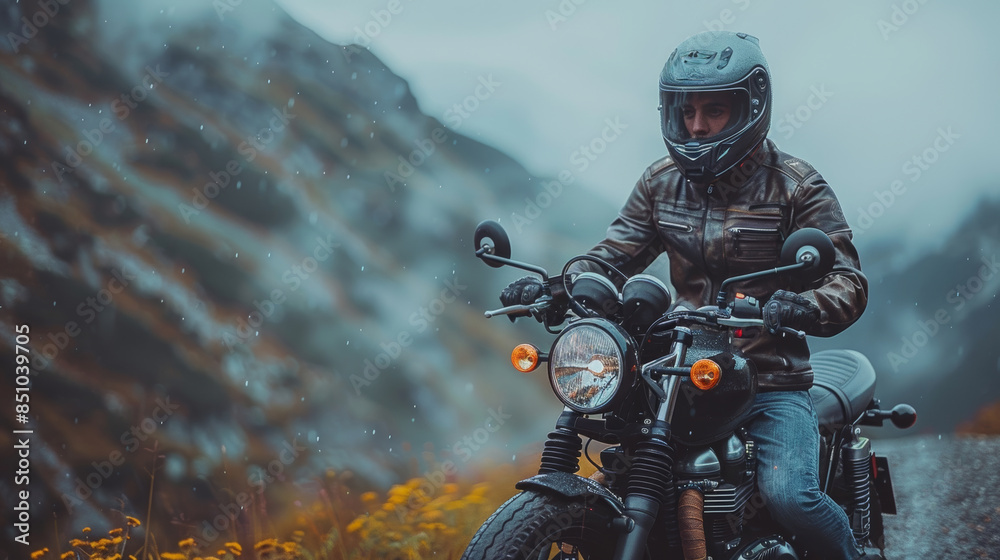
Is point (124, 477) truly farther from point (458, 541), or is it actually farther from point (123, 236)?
point (458, 541)

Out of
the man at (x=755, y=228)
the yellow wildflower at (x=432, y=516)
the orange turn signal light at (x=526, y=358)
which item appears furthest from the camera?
the yellow wildflower at (x=432, y=516)

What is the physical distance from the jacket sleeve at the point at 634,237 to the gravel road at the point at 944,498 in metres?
2.54

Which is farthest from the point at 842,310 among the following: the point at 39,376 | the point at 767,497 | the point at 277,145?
the point at 39,376

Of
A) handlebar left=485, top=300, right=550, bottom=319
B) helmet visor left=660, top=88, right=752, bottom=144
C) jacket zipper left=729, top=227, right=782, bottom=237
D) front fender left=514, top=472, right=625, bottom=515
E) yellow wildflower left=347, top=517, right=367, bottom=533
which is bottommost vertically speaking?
yellow wildflower left=347, top=517, right=367, bottom=533

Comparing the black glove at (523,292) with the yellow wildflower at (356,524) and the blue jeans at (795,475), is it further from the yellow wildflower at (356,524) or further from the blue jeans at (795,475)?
the yellow wildflower at (356,524)

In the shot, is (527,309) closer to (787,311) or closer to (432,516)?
(787,311)

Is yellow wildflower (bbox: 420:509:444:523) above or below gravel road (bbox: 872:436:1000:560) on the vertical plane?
below

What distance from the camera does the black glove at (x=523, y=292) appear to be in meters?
2.83

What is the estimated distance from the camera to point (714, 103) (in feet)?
9.99

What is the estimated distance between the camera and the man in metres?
2.83

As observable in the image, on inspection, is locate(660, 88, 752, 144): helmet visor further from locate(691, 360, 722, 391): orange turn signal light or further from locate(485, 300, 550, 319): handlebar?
locate(691, 360, 722, 391): orange turn signal light

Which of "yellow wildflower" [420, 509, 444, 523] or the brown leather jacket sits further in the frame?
"yellow wildflower" [420, 509, 444, 523]

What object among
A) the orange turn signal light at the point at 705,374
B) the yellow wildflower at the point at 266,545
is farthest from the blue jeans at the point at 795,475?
the yellow wildflower at the point at 266,545

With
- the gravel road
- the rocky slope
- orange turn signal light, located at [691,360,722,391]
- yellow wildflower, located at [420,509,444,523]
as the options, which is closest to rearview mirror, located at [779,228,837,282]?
orange turn signal light, located at [691,360,722,391]
